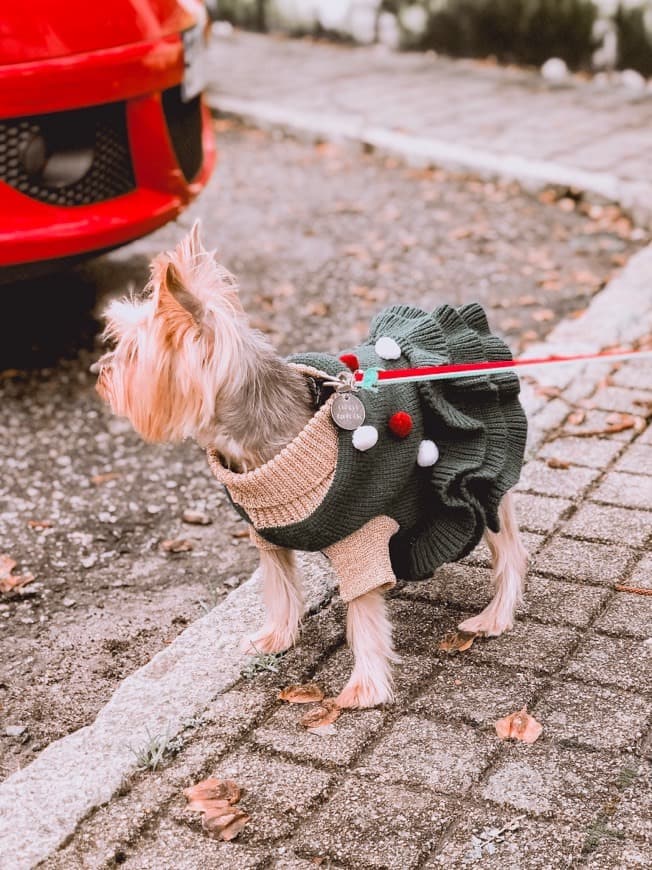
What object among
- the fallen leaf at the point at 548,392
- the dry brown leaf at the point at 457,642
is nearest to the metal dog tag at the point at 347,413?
the dry brown leaf at the point at 457,642

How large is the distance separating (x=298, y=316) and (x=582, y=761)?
3.64m

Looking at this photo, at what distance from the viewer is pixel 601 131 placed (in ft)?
28.7

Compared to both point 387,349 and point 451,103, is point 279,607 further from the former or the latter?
point 451,103

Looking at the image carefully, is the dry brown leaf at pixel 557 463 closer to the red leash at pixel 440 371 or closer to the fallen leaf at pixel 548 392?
the fallen leaf at pixel 548 392

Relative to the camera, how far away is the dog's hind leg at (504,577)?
353 cm

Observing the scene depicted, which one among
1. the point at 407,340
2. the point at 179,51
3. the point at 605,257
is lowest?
the point at 605,257

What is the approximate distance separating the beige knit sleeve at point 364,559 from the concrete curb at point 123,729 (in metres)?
0.50

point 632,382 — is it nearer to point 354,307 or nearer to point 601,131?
point 354,307

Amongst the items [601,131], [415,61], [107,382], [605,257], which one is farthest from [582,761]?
[415,61]

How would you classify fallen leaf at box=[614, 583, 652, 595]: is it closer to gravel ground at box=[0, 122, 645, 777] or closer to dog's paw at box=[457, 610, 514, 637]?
dog's paw at box=[457, 610, 514, 637]

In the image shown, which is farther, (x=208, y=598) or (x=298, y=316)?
(x=298, y=316)

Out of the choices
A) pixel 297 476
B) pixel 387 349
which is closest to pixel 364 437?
pixel 297 476

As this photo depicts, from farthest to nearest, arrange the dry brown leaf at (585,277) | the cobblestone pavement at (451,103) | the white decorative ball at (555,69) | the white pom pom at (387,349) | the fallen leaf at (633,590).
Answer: the white decorative ball at (555,69), the cobblestone pavement at (451,103), the dry brown leaf at (585,277), the fallen leaf at (633,590), the white pom pom at (387,349)

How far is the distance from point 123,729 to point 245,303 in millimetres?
3519
